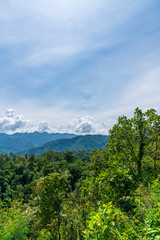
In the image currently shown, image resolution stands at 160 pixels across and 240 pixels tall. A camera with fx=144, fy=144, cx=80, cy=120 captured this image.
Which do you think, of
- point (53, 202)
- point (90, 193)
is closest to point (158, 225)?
point (90, 193)

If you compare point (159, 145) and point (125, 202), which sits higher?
point (159, 145)

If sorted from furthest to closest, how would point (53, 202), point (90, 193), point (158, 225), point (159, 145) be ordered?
point (159, 145) → point (53, 202) → point (90, 193) → point (158, 225)

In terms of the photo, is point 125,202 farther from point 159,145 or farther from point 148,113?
point 148,113

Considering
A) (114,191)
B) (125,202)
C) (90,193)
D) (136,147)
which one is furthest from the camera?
(136,147)

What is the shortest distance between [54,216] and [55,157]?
306 feet

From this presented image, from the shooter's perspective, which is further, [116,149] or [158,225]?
[116,149]

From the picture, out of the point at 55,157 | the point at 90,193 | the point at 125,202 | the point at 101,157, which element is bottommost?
the point at 55,157

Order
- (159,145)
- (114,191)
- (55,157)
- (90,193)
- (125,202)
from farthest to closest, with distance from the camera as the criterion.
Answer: (55,157)
(159,145)
(90,193)
(114,191)
(125,202)

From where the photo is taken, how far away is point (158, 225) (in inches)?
92.3

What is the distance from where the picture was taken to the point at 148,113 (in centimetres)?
1093

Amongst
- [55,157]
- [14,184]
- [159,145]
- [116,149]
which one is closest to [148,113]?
[159,145]

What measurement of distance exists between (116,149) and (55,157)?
303 ft

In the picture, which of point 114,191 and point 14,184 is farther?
point 14,184

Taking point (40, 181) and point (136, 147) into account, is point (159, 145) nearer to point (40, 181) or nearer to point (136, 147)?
point (136, 147)
